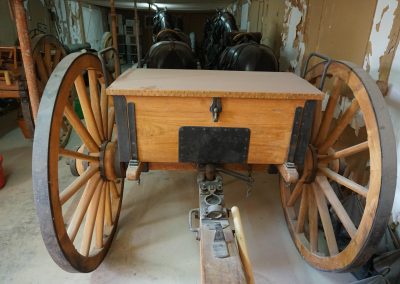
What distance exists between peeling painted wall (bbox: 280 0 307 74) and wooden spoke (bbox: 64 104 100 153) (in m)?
2.31

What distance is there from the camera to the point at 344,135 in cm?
209

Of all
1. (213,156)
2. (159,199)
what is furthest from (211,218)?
(159,199)

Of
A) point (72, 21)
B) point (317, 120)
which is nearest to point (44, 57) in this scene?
point (317, 120)

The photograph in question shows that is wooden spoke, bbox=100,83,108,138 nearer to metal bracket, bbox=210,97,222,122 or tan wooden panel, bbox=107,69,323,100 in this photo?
tan wooden panel, bbox=107,69,323,100

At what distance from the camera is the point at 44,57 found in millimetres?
2818

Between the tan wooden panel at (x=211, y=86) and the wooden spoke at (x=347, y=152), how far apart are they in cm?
34

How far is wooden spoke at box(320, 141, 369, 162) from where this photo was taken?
1.27 metres

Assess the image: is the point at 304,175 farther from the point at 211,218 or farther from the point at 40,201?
the point at 40,201

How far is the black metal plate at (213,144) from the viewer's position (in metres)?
1.21

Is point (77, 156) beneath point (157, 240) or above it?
above

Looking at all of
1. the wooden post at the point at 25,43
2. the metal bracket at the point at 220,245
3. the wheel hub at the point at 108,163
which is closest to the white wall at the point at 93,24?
the wooden post at the point at 25,43

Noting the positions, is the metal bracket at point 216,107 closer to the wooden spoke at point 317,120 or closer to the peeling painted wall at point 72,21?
the wooden spoke at point 317,120

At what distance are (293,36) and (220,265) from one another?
2.90 m

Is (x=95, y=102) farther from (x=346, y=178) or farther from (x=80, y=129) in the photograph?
(x=346, y=178)
